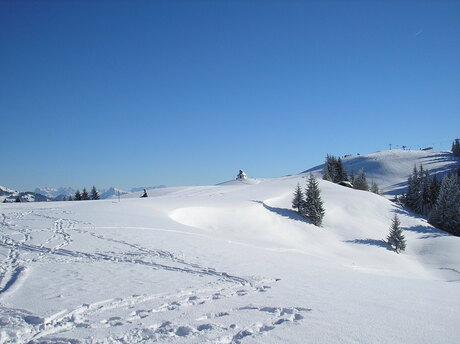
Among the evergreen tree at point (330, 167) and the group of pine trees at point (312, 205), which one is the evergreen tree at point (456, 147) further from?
the group of pine trees at point (312, 205)

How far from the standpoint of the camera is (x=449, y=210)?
4406 cm

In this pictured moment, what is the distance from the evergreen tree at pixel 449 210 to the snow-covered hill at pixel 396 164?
248 ft

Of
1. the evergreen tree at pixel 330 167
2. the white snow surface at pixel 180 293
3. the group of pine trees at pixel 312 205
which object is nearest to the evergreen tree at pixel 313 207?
the group of pine trees at pixel 312 205

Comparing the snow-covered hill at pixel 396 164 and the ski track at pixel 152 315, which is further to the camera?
the snow-covered hill at pixel 396 164

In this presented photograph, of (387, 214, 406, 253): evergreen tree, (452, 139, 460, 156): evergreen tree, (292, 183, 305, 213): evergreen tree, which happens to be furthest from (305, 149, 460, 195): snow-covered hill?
(387, 214, 406, 253): evergreen tree

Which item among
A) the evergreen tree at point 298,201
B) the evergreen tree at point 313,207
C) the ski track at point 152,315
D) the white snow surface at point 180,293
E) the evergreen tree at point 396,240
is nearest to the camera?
the ski track at point 152,315

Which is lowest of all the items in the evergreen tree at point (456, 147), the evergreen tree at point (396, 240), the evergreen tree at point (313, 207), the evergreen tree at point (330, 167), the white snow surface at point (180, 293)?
the evergreen tree at point (396, 240)

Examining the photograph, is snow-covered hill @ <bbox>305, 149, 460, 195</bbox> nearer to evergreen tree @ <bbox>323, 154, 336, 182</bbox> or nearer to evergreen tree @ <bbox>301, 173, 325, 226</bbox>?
evergreen tree @ <bbox>323, 154, 336, 182</bbox>

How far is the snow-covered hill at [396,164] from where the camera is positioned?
128312mm

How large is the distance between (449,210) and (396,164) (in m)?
122

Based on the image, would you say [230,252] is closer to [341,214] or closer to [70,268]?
[70,268]

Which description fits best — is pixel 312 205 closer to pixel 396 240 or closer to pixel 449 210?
pixel 396 240

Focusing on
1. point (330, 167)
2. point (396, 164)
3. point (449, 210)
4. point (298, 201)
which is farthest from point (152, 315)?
point (396, 164)

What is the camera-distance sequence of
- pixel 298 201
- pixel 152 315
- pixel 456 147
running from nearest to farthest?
pixel 152 315, pixel 298 201, pixel 456 147
